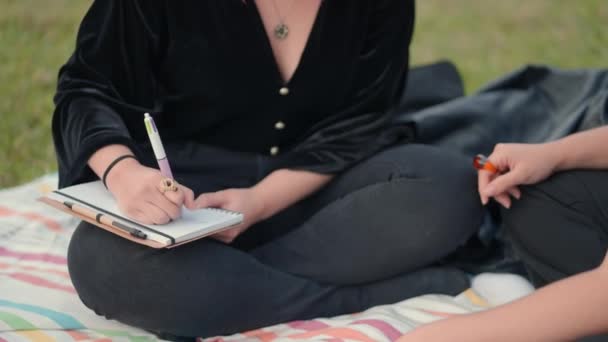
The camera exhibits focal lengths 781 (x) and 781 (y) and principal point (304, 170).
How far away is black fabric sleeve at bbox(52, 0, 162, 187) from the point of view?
48.8 inches

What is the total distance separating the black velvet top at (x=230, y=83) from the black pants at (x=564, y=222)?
0.30m

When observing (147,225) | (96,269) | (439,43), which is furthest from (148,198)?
(439,43)

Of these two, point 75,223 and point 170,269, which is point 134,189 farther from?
point 75,223

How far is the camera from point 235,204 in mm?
1298

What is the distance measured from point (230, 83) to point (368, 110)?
0.92 ft

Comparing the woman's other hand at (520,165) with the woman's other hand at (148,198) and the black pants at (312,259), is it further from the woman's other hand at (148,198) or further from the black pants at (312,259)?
the woman's other hand at (148,198)

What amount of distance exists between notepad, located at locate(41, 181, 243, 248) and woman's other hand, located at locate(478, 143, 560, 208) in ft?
1.46

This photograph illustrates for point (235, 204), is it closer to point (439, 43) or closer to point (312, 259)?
point (312, 259)

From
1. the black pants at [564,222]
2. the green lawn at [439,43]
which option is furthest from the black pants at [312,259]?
the green lawn at [439,43]

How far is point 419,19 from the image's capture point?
10.2ft

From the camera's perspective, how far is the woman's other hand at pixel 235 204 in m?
1.24

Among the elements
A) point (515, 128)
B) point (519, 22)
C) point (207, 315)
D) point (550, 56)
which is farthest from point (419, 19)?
point (207, 315)

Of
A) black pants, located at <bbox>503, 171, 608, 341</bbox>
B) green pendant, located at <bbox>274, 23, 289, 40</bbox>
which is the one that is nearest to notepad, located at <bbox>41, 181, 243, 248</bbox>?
green pendant, located at <bbox>274, 23, 289, 40</bbox>

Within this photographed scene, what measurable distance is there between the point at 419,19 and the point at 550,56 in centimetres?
59
